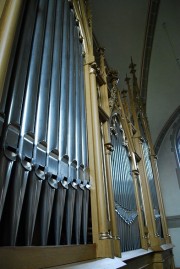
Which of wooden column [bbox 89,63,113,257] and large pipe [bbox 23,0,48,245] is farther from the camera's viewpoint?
wooden column [bbox 89,63,113,257]

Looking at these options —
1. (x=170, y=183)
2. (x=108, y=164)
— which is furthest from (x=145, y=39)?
(x=108, y=164)

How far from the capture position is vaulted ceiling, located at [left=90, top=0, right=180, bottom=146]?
18.1 feet

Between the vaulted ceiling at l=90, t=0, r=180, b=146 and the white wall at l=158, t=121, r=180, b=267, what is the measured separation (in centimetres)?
A: 181

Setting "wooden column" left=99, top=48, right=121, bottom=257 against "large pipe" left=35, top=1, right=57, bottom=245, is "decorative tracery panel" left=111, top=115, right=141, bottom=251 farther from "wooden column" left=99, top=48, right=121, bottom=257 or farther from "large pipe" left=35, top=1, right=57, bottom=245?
"large pipe" left=35, top=1, right=57, bottom=245

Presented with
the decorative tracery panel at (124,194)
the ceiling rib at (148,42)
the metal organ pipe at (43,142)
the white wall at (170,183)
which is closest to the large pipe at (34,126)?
the metal organ pipe at (43,142)

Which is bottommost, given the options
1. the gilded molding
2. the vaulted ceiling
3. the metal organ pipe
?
the gilded molding

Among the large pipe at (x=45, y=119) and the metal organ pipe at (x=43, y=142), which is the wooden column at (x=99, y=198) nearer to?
the metal organ pipe at (x=43, y=142)

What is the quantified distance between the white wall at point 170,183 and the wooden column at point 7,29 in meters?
7.38

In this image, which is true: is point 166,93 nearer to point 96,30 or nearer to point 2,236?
point 96,30

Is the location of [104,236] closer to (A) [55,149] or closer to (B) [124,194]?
(A) [55,149]

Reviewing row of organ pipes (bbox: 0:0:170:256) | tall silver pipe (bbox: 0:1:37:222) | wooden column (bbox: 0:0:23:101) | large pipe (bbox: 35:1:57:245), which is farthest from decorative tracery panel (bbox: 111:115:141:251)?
wooden column (bbox: 0:0:23:101)

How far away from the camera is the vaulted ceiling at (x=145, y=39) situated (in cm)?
552

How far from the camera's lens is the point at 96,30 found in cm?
555

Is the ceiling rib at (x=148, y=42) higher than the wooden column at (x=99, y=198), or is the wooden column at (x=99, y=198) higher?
the ceiling rib at (x=148, y=42)
